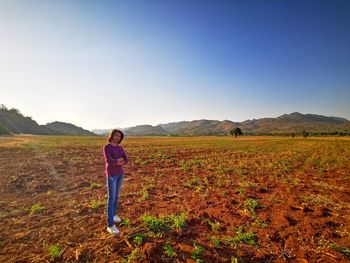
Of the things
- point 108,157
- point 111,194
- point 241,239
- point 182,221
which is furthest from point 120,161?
point 241,239

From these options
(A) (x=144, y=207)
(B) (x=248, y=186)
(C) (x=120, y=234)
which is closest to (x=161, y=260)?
(C) (x=120, y=234)

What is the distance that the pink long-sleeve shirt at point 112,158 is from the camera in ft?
19.1

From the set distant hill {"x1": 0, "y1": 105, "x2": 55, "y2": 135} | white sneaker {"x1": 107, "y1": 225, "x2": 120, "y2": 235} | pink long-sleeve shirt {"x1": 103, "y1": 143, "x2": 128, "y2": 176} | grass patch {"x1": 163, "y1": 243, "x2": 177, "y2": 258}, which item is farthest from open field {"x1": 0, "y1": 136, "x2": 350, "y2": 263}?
distant hill {"x1": 0, "y1": 105, "x2": 55, "y2": 135}

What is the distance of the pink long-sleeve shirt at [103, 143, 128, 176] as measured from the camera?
19.1 ft

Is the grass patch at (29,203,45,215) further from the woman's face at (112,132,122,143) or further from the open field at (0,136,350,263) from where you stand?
the woman's face at (112,132,122,143)

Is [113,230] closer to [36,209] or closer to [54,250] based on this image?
[54,250]

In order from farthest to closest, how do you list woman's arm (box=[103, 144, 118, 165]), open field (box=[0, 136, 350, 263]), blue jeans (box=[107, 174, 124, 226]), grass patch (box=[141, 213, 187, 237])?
grass patch (box=[141, 213, 187, 237])
blue jeans (box=[107, 174, 124, 226])
woman's arm (box=[103, 144, 118, 165])
open field (box=[0, 136, 350, 263])

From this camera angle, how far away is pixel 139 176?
536 inches

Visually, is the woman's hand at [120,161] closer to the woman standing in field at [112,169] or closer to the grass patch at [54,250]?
the woman standing in field at [112,169]

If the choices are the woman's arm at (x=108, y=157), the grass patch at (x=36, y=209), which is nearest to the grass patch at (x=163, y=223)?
the woman's arm at (x=108, y=157)

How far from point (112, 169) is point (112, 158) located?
0.27 metres

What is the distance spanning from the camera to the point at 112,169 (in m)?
5.88

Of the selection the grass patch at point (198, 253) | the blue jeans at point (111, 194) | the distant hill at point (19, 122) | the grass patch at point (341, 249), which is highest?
the distant hill at point (19, 122)

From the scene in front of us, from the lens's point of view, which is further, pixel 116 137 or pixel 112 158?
pixel 116 137
